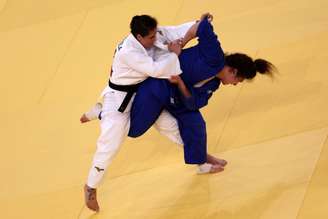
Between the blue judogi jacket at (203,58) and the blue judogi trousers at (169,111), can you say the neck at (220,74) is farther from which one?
the blue judogi trousers at (169,111)

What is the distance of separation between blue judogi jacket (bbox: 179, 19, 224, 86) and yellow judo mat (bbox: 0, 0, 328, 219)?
0.82 m

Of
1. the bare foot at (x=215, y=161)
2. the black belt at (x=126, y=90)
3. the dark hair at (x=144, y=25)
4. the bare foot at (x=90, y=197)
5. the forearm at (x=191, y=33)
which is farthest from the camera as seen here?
the bare foot at (x=215, y=161)

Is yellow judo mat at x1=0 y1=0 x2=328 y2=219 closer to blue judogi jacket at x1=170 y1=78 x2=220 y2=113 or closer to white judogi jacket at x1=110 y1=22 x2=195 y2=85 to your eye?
blue judogi jacket at x1=170 y1=78 x2=220 y2=113

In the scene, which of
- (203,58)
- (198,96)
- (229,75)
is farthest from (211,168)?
(203,58)

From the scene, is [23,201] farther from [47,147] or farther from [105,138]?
[105,138]

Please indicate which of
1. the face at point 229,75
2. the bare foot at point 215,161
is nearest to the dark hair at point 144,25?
the face at point 229,75

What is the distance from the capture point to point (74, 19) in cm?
551

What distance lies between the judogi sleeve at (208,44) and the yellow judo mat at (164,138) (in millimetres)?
887

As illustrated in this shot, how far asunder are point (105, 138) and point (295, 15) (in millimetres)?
2077

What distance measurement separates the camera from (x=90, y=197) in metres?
3.71

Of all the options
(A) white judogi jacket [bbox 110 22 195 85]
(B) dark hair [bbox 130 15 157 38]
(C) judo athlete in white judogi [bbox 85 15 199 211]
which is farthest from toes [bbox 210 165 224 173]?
(B) dark hair [bbox 130 15 157 38]

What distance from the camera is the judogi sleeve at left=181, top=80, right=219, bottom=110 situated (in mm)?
3344

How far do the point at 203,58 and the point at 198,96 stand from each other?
250 millimetres

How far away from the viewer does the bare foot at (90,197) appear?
368 cm
